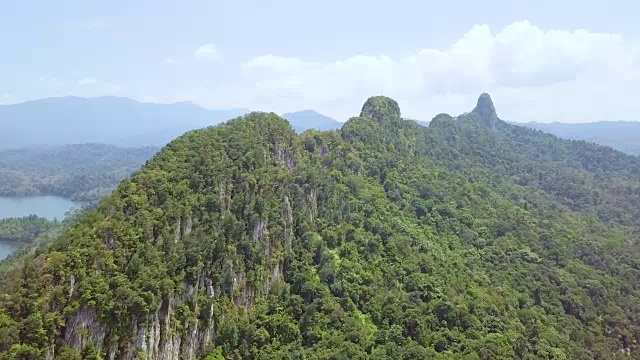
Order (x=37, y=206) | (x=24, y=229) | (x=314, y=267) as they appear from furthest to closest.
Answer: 1. (x=37, y=206)
2. (x=24, y=229)
3. (x=314, y=267)

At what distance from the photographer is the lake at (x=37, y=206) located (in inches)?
6122

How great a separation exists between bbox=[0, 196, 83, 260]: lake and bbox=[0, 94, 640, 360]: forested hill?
389ft

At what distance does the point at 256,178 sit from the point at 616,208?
77865 millimetres

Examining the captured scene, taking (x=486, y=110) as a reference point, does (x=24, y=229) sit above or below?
below

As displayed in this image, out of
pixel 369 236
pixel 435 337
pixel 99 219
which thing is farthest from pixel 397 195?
pixel 99 219

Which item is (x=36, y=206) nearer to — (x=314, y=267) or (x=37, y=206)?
(x=37, y=206)

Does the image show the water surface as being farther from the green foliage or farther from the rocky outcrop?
the rocky outcrop

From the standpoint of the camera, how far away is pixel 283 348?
106ft

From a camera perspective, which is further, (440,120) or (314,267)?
(440,120)

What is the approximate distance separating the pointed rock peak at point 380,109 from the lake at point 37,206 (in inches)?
4112

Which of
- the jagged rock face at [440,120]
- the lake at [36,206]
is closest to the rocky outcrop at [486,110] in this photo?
the jagged rock face at [440,120]

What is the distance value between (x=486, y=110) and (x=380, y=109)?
74.4m

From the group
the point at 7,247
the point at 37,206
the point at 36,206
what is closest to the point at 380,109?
the point at 7,247

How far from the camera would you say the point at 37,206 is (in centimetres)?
17212
